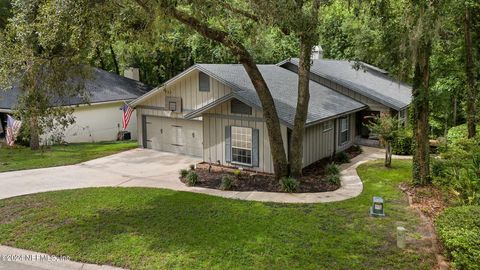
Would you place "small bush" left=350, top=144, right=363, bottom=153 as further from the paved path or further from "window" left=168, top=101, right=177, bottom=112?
"window" left=168, top=101, right=177, bottom=112

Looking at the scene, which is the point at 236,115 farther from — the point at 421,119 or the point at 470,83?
the point at 470,83

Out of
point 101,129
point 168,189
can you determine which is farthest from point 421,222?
point 101,129

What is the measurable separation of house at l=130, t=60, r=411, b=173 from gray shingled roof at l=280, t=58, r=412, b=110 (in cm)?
24

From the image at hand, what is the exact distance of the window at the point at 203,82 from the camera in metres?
18.0

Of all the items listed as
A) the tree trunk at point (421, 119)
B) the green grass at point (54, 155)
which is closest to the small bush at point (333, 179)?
the tree trunk at point (421, 119)

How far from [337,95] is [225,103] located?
6994 mm

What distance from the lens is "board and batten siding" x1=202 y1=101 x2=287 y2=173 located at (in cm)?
1516

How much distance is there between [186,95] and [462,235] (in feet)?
45.0

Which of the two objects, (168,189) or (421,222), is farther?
(168,189)

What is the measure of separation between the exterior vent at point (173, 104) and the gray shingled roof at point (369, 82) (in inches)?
282

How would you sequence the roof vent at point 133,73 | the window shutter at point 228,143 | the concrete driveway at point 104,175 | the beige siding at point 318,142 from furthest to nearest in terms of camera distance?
the roof vent at point 133,73 → the window shutter at point 228,143 → the beige siding at point 318,142 → the concrete driveway at point 104,175

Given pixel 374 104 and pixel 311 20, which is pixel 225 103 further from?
pixel 374 104

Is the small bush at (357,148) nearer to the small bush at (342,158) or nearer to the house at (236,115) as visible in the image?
the house at (236,115)

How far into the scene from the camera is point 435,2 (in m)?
10.7
